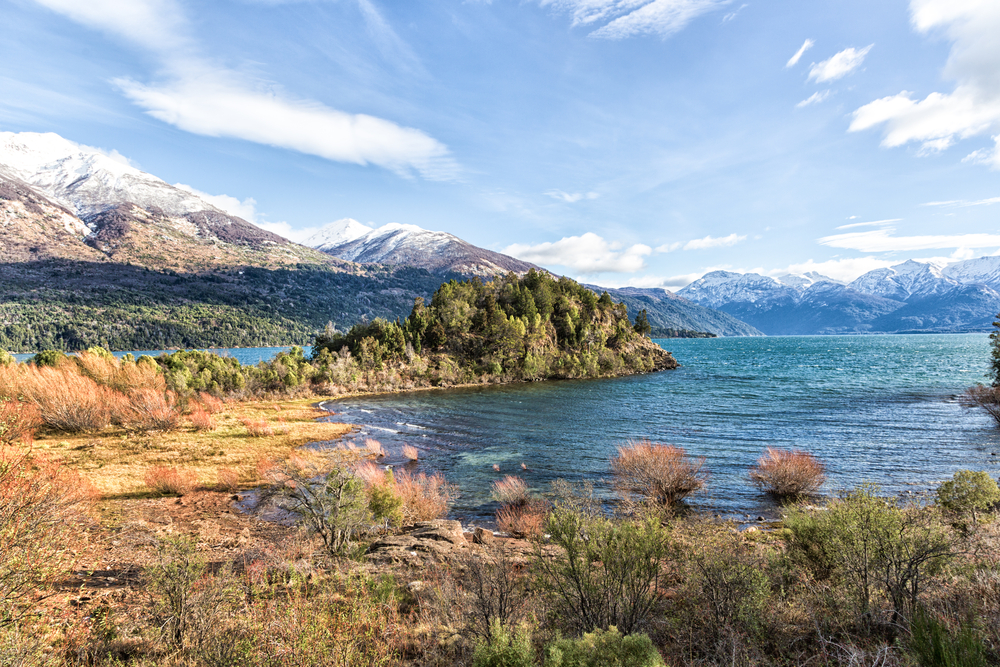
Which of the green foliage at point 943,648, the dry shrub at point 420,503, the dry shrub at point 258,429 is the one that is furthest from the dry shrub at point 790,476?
the dry shrub at point 258,429

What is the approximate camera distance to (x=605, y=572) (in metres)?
8.33

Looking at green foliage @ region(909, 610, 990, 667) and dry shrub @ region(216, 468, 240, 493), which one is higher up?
green foliage @ region(909, 610, 990, 667)

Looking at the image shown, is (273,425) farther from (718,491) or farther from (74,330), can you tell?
(74,330)

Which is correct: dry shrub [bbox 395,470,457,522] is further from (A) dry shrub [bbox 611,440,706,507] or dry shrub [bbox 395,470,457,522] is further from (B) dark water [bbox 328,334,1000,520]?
(A) dry shrub [bbox 611,440,706,507]

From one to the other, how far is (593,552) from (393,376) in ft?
223

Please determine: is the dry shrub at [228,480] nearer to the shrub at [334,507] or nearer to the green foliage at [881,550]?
the shrub at [334,507]

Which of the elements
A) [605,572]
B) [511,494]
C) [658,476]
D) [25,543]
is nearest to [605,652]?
[605,572]

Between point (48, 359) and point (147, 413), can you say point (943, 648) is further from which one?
point (48, 359)

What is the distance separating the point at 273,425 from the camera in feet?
123

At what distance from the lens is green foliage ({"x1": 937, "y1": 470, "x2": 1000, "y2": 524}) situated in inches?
538

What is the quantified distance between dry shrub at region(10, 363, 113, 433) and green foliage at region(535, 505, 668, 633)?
122ft

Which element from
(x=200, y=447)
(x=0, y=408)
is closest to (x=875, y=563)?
(x=0, y=408)

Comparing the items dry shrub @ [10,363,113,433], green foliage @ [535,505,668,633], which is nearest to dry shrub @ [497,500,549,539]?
green foliage @ [535,505,668,633]

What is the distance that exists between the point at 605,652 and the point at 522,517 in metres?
13.1
